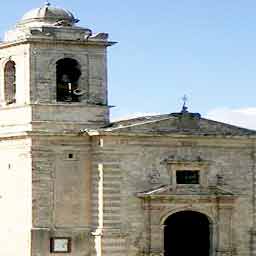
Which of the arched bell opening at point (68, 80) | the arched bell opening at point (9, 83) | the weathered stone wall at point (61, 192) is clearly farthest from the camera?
the arched bell opening at point (9, 83)

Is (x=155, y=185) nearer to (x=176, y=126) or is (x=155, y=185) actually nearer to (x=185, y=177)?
(x=185, y=177)

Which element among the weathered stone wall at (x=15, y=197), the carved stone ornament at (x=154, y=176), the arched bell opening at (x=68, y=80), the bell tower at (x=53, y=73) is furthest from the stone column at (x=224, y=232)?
the weathered stone wall at (x=15, y=197)

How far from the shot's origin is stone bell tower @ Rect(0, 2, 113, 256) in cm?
3675

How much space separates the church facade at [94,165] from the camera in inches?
1448

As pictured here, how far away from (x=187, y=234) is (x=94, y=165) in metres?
3.83

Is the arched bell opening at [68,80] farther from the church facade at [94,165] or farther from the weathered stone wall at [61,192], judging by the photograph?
the weathered stone wall at [61,192]

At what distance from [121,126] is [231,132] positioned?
351 centimetres

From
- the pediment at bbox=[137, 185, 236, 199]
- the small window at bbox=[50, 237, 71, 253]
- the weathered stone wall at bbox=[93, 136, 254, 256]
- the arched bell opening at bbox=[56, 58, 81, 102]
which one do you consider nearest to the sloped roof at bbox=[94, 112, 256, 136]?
the weathered stone wall at bbox=[93, 136, 254, 256]

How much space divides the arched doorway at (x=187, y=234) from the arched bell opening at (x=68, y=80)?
Answer: 485cm

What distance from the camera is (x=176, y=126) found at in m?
37.5

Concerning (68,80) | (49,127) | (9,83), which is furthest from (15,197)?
(68,80)

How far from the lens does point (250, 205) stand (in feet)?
125

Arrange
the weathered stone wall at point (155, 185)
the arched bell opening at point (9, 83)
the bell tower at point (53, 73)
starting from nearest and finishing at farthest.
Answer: the weathered stone wall at point (155, 185)
the bell tower at point (53, 73)
the arched bell opening at point (9, 83)

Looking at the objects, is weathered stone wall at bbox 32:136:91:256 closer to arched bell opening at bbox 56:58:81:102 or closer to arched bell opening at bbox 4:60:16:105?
arched bell opening at bbox 56:58:81:102
